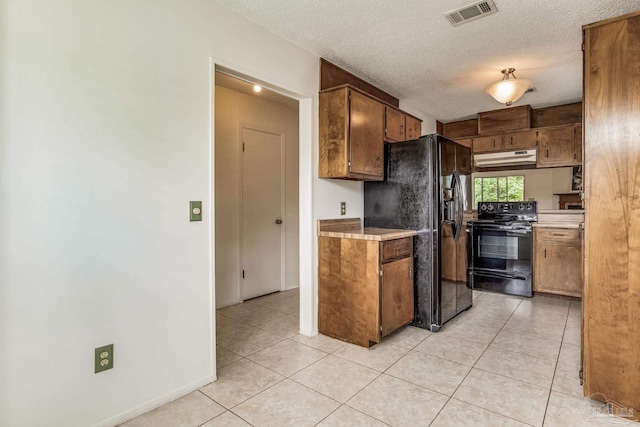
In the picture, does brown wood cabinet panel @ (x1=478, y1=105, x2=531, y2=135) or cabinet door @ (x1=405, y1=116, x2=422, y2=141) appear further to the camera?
brown wood cabinet panel @ (x1=478, y1=105, x2=531, y2=135)

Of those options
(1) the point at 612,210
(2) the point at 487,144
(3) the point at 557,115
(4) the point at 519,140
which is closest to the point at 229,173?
(1) the point at 612,210

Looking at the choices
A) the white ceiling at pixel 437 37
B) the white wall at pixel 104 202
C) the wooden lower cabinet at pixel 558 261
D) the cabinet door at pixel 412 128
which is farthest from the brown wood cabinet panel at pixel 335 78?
the wooden lower cabinet at pixel 558 261

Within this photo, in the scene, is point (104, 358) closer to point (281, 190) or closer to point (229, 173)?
point (229, 173)

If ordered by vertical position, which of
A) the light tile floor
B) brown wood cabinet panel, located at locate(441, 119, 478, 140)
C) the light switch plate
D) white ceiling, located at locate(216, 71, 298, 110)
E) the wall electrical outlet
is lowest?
the light tile floor

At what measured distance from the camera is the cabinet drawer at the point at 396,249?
2.53 metres

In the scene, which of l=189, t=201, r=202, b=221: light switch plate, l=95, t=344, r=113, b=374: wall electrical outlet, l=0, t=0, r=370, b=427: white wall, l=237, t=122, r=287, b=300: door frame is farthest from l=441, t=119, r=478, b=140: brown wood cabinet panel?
l=95, t=344, r=113, b=374: wall electrical outlet

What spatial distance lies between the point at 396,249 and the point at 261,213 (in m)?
1.98

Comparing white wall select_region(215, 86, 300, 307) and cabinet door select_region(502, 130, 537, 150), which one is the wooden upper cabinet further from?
cabinet door select_region(502, 130, 537, 150)

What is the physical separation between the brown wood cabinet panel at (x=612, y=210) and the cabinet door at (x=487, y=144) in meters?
2.94

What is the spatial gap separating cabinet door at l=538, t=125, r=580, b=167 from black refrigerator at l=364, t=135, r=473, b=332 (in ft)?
5.79

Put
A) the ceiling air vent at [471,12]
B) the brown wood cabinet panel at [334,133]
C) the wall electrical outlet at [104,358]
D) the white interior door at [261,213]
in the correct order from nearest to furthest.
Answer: the wall electrical outlet at [104,358] < the ceiling air vent at [471,12] < the brown wood cabinet panel at [334,133] < the white interior door at [261,213]

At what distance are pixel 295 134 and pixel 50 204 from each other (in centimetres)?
335

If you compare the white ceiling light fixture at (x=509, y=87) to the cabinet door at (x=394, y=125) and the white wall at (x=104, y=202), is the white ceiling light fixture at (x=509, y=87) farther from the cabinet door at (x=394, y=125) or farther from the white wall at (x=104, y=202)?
the white wall at (x=104, y=202)

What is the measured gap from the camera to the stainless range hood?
4.32m
